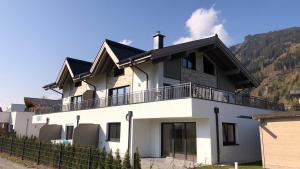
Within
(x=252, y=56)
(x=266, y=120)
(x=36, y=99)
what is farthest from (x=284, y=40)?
(x=266, y=120)

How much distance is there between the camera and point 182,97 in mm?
14016

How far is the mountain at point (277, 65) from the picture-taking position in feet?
378

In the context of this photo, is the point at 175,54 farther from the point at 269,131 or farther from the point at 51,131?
the point at 51,131

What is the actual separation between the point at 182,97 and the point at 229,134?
14.6 feet

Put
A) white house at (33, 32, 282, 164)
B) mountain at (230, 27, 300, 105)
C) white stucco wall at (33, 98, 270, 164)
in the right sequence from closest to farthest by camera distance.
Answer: white stucco wall at (33, 98, 270, 164) → white house at (33, 32, 282, 164) → mountain at (230, 27, 300, 105)

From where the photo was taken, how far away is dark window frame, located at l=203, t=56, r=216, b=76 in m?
21.2

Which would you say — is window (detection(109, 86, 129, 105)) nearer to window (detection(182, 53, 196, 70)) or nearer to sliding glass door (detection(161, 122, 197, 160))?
sliding glass door (detection(161, 122, 197, 160))

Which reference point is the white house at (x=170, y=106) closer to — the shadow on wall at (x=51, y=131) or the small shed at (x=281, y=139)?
the shadow on wall at (x=51, y=131)

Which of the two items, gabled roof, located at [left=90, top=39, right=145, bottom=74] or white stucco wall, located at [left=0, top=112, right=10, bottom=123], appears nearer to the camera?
gabled roof, located at [left=90, top=39, right=145, bottom=74]

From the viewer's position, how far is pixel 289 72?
13138 centimetres

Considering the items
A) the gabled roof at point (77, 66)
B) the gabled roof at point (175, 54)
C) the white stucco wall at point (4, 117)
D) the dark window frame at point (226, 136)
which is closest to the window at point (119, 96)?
the gabled roof at point (175, 54)

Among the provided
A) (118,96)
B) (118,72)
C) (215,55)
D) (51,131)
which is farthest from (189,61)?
(51,131)

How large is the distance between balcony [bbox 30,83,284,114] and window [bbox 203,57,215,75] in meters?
4.40

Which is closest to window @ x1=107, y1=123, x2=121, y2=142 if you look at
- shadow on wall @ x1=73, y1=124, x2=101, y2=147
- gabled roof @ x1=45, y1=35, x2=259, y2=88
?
shadow on wall @ x1=73, y1=124, x2=101, y2=147
